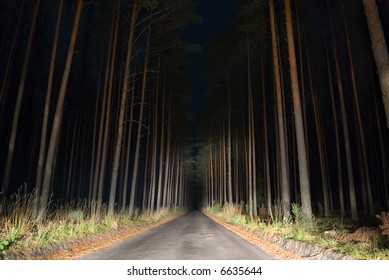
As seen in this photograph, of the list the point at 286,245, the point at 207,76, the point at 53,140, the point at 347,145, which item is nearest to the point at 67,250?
the point at 53,140

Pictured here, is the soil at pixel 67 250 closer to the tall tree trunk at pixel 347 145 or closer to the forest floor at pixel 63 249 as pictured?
the forest floor at pixel 63 249

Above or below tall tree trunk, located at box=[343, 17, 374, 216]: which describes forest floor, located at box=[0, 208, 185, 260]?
below

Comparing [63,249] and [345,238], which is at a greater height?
[345,238]

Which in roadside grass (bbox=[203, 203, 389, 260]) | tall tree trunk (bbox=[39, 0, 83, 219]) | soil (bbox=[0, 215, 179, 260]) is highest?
tall tree trunk (bbox=[39, 0, 83, 219])

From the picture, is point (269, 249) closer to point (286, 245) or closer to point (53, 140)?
point (286, 245)

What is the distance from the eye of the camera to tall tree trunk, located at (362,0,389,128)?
6.41 m

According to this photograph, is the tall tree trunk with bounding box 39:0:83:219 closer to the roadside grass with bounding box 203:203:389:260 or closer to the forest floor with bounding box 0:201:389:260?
the forest floor with bounding box 0:201:389:260

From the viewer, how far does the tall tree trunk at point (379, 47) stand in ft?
21.0

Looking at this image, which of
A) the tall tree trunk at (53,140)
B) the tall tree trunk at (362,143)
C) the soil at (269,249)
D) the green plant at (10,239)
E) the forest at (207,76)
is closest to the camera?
the green plant at (10,239)

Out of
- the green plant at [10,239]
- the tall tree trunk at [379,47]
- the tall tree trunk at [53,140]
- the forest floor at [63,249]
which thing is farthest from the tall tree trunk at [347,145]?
the green plant at [10,239]

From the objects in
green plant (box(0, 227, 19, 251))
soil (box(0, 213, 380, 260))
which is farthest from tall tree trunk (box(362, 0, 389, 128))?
green plant (box(0, 227, 19, 251))

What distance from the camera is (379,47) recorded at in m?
6.68

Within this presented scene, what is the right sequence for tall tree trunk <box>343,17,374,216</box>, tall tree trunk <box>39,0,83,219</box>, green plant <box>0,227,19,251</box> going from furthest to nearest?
1. tall tree trunk <box>343,17,374,216</box>
2. tall tree trunk <box>39,0,83,219</box>
3. green plant <box>0,227,19,251</box>
